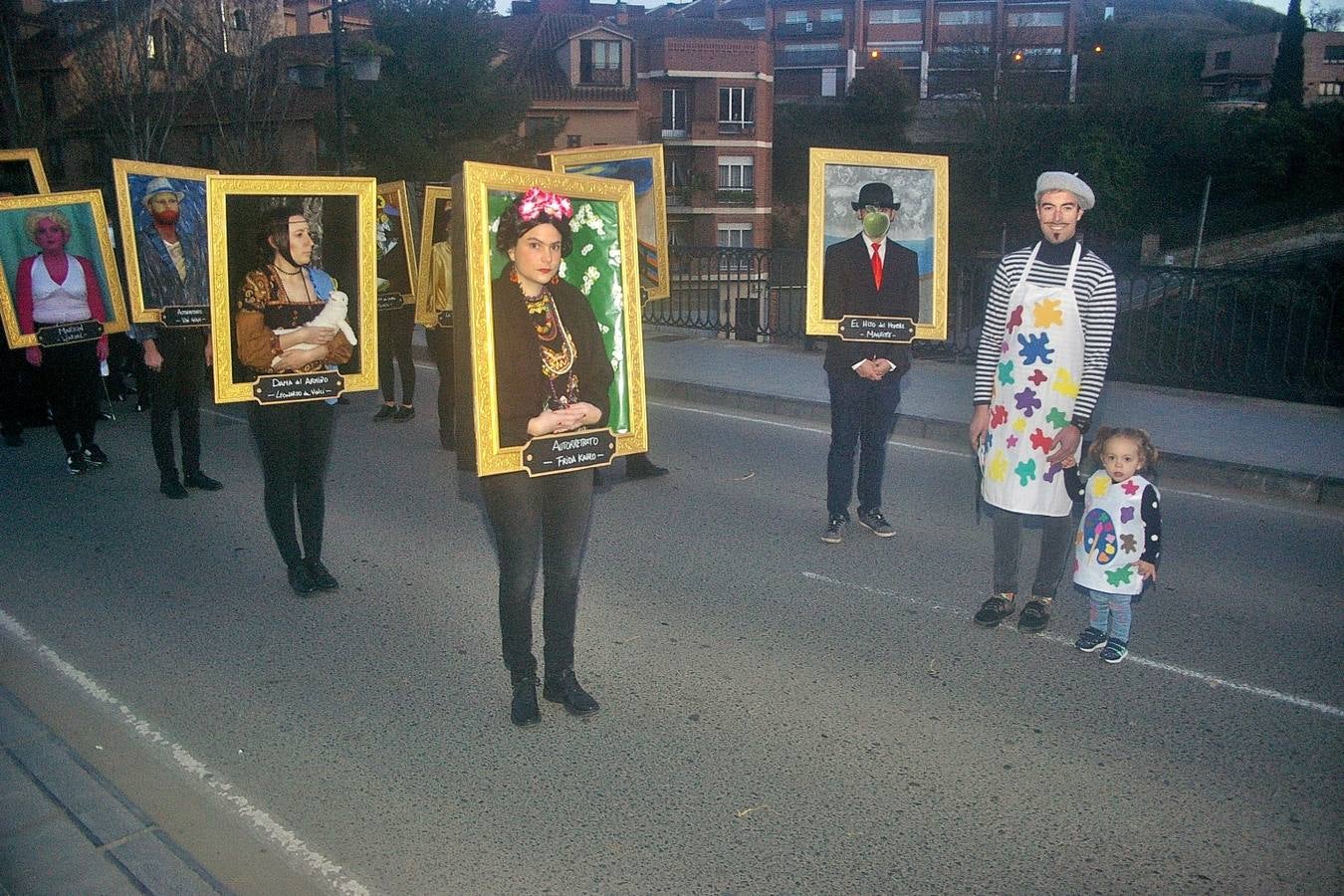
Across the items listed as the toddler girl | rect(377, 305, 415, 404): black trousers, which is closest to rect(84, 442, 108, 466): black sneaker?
rect(377, 305, 415, 404): black trousers

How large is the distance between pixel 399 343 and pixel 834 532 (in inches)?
236

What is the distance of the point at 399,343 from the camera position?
1180 cm

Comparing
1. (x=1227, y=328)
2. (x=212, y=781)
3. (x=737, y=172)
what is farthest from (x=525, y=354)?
(x=737, y=172)

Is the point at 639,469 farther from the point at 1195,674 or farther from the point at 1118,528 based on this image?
the point at 1195,674

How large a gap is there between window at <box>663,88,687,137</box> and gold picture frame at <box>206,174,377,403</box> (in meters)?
50.3

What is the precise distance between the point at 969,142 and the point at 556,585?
60.5m

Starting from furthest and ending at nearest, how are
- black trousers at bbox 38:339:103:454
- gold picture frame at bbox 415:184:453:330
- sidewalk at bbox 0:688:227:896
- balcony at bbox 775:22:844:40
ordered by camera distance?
balcony at bbox 775:22:844:40 < gold picture frame at bbox 415:184:453:330 < black trousers at bbox 38:339:103:454 < sidewalk at bbox 0:688:227:896

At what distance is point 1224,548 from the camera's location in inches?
286

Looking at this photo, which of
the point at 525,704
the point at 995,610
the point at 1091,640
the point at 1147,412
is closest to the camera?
the point at 525,704

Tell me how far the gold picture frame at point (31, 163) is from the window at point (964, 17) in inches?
2956

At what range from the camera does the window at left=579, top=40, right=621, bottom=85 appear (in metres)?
54.0

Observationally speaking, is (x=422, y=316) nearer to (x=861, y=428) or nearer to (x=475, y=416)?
(x=861, y=428)

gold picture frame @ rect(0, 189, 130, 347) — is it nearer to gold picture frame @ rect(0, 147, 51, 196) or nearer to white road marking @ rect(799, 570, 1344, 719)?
gold picture frame @ rect(0, 147, 51, 196)

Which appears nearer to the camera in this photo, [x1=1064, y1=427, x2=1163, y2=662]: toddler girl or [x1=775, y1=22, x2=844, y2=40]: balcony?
[x1=1064, y1=427, x2=1163, y2=662]: toddler girl
